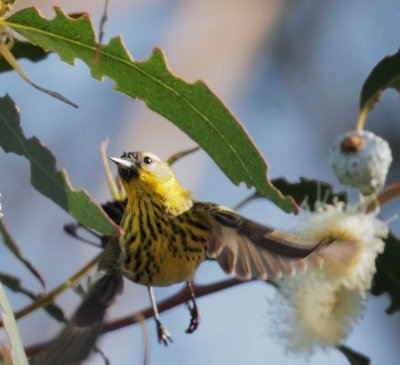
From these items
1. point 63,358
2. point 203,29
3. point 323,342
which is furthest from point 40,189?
point 203,29

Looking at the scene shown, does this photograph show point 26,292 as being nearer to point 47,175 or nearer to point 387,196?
point 47,175

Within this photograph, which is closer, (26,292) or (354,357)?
(26,292)

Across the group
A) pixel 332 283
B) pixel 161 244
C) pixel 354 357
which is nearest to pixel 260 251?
pixel 332 283

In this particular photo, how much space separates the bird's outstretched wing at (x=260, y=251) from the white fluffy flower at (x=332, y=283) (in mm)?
47

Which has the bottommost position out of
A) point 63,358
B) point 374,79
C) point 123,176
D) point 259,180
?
point 63,358

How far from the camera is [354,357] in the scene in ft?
6.18

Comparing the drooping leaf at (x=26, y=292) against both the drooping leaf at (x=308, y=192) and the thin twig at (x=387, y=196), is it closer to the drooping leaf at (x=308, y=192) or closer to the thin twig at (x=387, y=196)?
the drooping leaf at (x=308, y=192)

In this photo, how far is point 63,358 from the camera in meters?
1.48

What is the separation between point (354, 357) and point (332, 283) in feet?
0.68

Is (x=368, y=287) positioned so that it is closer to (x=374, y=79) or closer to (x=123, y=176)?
(x=374, y=79)

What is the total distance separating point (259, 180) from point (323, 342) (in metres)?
0.49

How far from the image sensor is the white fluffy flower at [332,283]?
1.66 m

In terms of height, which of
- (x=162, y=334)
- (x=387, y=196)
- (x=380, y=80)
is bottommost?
(x=162, y=334)

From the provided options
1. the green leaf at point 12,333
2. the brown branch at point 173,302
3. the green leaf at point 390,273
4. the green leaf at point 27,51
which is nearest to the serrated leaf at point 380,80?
the green leaf at point 390,273
